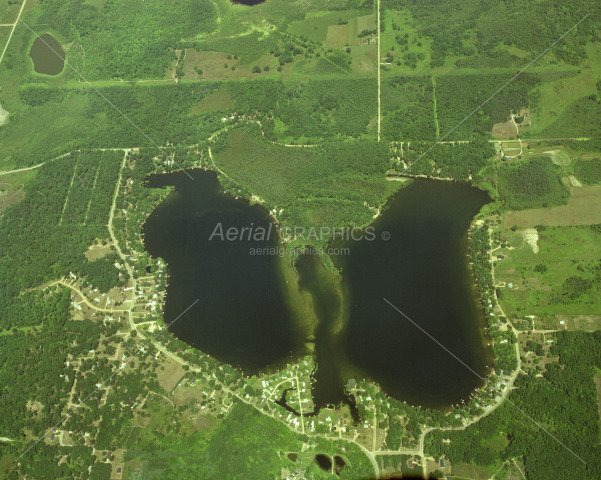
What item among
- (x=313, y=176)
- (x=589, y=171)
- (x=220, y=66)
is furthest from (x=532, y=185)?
(x=220, y=66)

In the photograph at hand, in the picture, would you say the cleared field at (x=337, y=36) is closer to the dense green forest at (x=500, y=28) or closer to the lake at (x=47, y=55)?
the dense green forest at (x=500, y=28)

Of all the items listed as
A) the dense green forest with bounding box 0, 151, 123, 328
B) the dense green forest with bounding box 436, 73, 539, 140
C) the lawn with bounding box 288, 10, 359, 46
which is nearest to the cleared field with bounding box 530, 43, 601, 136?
the dense green forest with bounding box 436, 73, 539, 140

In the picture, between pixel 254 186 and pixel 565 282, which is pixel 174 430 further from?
pixel 565 282

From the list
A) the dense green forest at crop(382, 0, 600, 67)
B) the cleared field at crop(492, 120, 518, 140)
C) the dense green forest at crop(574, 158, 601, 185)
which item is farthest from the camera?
the dense green forest at crop(382, 0, 600, 67)

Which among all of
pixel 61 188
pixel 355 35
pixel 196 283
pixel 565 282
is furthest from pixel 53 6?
pixel 565 282

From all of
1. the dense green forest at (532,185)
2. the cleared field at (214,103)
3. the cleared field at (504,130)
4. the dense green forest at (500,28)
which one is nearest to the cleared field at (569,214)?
the dense green forest at (532,185)

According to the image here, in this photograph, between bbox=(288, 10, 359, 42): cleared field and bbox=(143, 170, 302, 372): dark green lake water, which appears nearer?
bbox=(143, 170, 302, 372): dark green lake water

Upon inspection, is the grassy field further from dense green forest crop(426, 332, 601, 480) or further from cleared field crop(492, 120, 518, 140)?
cleared field crop(492, 120, 518, 140)
